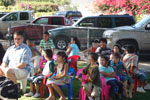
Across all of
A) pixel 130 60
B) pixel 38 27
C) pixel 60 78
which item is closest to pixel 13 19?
pixel 38 27

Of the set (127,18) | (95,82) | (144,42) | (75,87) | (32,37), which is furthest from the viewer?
(32,37)

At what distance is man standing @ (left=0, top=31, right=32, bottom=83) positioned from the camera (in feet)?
18.9

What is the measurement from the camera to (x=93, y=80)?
5.29 metres

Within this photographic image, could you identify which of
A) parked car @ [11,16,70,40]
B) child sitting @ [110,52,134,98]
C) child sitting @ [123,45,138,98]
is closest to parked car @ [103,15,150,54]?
parked car @ [11,16,70,40]

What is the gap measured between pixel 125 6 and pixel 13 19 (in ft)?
27.0

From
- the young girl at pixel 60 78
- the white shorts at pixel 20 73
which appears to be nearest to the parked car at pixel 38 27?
the white shorts at pixel 20 73

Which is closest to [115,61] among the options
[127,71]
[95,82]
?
[127,71]

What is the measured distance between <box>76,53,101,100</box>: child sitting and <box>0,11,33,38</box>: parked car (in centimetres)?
1312

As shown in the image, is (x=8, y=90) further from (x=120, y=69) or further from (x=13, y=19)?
(x=13, y=19)

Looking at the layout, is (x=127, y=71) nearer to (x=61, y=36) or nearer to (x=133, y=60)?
(x=133, y=60)

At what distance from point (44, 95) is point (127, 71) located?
195 cm

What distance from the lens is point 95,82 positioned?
532cm

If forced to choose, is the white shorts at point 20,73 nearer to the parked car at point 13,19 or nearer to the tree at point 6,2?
the parked car at point 13,19

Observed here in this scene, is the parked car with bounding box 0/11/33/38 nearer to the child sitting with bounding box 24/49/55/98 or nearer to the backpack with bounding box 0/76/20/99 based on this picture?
the child sitting with bounding box 24/49/55/98
